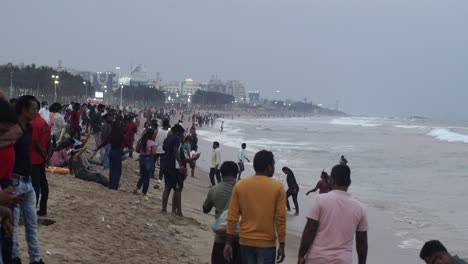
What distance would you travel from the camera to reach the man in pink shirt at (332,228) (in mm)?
4727

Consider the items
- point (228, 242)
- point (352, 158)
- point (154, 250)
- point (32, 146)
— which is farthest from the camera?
point (352, 158)

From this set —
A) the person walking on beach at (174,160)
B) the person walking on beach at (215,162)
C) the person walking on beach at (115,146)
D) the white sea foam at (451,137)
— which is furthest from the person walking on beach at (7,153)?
the white sea foam at (451,137)

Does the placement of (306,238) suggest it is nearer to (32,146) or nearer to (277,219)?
(277,219)

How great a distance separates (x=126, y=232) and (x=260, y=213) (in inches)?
168

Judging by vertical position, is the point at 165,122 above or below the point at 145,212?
above

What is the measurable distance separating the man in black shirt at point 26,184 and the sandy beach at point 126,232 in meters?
0.66

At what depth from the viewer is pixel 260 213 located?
16.5 feet

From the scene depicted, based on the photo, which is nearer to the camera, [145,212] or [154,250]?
[154,250]

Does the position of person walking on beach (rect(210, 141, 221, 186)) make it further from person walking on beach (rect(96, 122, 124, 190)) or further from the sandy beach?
person walking on beach (rect(96, 122, 124, 190))

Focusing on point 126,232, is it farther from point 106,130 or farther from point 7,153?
point 106,130

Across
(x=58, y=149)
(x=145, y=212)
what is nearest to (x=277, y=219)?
(x=145, y=212)

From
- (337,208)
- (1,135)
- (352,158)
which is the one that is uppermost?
(1,135)

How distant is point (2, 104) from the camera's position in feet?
13.6

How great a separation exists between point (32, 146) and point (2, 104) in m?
2.87
